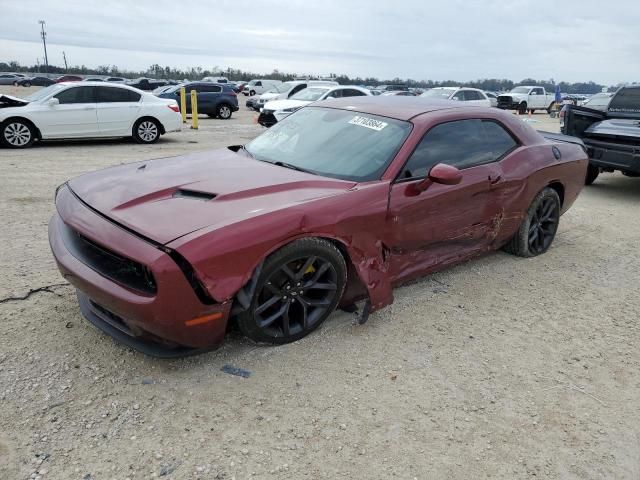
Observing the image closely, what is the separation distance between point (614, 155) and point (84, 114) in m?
10.1

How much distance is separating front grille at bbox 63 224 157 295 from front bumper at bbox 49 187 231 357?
0.04 ft

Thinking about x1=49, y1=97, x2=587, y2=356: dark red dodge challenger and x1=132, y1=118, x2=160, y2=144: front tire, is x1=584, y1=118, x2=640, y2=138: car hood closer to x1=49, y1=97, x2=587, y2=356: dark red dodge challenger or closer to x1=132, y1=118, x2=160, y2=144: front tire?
x1=49, y1=97, x2=587, y2=356: dark red dodge challenger

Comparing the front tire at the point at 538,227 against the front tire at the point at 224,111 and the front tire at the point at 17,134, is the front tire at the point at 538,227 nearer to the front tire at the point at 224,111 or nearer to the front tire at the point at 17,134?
the front tire at the point at 17,134

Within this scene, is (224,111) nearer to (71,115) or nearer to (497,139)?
(71,115)

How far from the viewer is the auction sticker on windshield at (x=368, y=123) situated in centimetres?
377

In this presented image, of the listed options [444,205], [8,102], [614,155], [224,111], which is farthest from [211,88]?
[444,205]

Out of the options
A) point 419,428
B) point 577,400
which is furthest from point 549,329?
point 419,428

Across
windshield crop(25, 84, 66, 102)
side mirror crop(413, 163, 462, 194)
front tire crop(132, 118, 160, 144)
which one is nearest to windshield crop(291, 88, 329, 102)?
front tire crop(132, 118, 160, 144)

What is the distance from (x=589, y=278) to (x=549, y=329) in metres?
1.28

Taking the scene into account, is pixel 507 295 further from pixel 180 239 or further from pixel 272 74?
pixel 272 74

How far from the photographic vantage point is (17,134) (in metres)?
10.3

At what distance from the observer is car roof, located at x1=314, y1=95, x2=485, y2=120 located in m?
3.89

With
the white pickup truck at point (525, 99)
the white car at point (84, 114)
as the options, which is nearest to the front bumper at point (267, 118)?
the white car at point (84, 114)

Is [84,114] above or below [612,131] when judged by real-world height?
below
